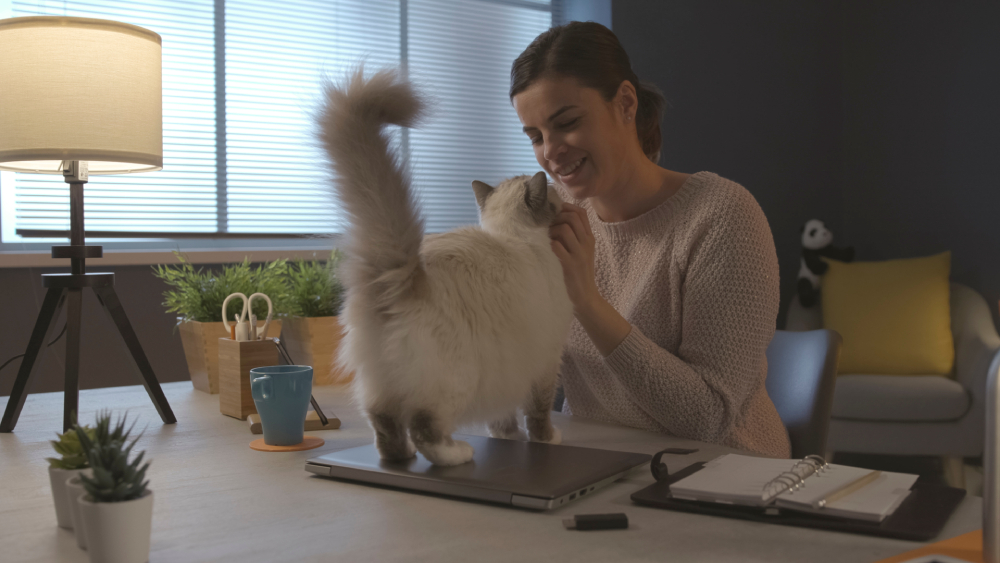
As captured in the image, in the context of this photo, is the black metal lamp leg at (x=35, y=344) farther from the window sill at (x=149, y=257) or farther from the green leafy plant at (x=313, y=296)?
the window sill at (x=149, y=257)

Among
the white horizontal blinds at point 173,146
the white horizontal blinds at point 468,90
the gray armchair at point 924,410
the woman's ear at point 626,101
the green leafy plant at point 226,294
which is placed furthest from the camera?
the white horizontal blinds at point 468,90

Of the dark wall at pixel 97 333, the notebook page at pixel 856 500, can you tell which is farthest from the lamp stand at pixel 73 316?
the dark wall at pixel 97 333

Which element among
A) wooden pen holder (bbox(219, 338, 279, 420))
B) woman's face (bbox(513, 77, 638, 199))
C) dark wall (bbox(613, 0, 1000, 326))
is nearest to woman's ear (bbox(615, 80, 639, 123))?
woman's face (bbox(513, 77, 638, 199))

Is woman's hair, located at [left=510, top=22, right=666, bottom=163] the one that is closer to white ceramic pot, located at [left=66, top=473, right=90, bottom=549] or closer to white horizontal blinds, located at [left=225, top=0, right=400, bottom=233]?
white ceramic pot, located at [left=66, top=473, right=90, bottom=549]

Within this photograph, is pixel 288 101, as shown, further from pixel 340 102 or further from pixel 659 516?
pixel 659 516

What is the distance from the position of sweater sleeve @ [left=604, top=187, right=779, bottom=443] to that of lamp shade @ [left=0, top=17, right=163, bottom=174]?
0.91 metres

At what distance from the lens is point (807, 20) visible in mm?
3912

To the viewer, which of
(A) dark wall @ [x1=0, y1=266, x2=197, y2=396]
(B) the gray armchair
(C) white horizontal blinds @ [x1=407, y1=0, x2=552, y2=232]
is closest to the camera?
(A) dark wall @ [x1=0, y1=266, x2=197, y2=396]

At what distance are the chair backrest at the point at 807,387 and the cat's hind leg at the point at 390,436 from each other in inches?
32.6

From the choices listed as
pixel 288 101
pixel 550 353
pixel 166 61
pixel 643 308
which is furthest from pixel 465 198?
pixel 550 353

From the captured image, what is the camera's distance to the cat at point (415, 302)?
2.26 ft

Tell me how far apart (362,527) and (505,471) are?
171mm

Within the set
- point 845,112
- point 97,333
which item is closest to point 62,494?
point 97,333

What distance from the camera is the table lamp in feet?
3.67
